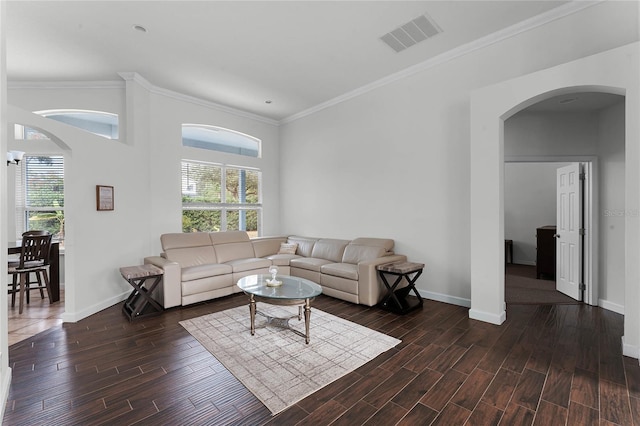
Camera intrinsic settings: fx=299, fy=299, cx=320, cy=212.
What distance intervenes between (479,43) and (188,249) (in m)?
4.97

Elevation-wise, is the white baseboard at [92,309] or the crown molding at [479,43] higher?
the crown molding at [479,43]

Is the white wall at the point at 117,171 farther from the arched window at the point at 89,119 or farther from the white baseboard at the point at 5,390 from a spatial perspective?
the white baseboard at the point at 5,390

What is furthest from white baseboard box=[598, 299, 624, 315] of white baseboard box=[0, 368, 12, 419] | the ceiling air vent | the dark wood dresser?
white baseboard box=[0, 368, 12, 419]

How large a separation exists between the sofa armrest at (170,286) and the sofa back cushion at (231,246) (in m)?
1.04

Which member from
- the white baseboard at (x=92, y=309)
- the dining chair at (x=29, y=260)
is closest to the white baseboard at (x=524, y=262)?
the white baseboard at (x=92, y=309)

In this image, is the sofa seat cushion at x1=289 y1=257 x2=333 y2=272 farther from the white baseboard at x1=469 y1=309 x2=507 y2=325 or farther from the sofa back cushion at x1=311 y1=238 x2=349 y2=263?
the white baseboard at x1=469 y1=309 x2=507 y2=325

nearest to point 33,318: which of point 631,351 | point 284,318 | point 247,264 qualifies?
point 247,264

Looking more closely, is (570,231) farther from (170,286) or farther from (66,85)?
(66,85)

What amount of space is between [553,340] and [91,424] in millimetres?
3827

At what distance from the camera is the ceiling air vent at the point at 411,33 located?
10.8ft

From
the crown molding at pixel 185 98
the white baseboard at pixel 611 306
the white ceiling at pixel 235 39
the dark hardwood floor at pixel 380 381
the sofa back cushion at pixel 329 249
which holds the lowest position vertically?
the dark hardwood floor at pixel 380 381

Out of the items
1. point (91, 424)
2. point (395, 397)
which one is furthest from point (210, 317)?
point (395, 397)

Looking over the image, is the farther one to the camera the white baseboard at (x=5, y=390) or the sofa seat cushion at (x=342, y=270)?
the sofa seat cushion at (x=342, y=270)

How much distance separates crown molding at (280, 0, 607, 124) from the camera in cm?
304
